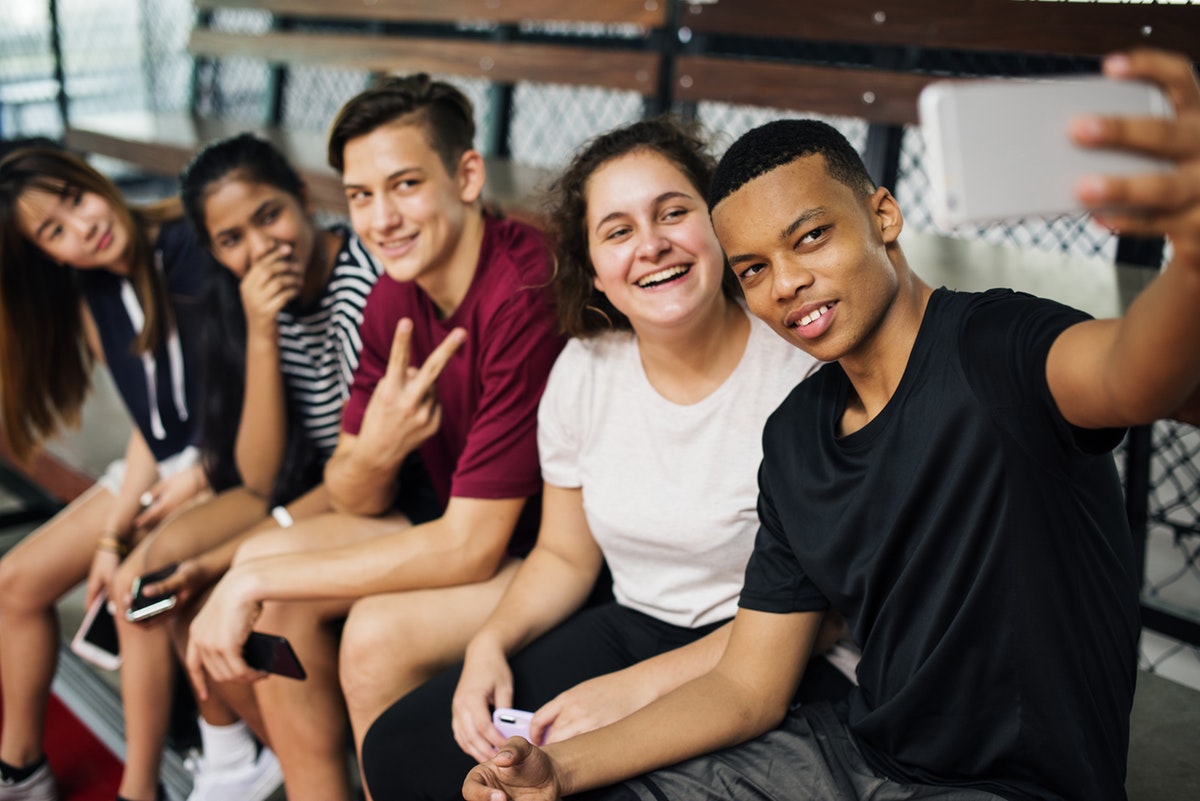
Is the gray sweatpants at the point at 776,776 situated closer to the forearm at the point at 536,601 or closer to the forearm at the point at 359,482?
the forearm at the point at 536,601

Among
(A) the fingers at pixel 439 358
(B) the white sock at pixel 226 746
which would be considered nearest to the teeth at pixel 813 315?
(A) the fingers at pixel 439 358

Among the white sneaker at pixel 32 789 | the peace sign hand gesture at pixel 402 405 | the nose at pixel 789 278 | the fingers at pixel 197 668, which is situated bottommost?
the white sneaker at pixel 32 789

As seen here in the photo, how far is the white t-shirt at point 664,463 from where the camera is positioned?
1.46 meters

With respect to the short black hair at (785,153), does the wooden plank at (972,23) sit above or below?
above

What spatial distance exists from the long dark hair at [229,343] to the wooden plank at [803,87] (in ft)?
3.18

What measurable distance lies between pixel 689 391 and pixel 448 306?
19.4 inches

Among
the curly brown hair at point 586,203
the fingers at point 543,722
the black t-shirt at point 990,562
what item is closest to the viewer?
the black t-shirt at point 990,562

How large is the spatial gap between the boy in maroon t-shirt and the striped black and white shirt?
13 centimetres

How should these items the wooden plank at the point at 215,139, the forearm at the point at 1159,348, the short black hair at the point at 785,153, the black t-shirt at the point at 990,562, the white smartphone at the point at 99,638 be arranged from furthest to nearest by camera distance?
the wooden plank at the point at 215,139 → the white smartphone at the point at 99,638 → the short black hair at the point at 785,153 → the black t-shirt at the point at 990,562 → the forearm at the point at 1159,348

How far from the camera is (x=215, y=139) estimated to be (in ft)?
10.3

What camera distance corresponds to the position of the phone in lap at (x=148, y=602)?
190cm

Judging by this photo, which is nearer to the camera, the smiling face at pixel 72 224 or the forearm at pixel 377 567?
the forearm at pixel 377 567

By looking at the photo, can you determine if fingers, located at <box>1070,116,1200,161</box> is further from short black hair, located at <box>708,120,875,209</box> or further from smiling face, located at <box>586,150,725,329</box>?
smiling face, located at <box>586,150,725,329</box>

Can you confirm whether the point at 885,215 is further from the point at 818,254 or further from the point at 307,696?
the point at 307,696
